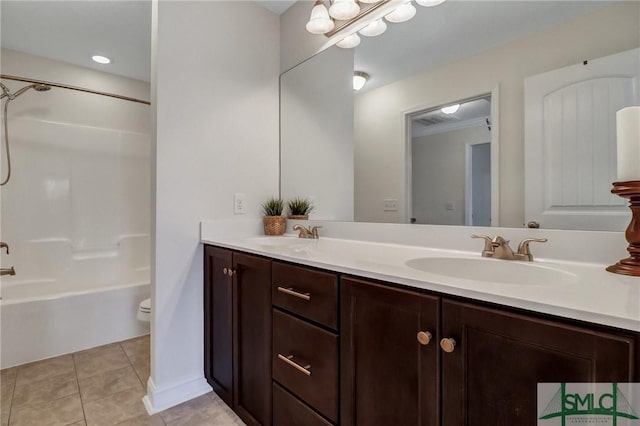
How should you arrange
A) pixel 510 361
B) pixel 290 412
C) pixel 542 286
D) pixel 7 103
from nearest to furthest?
pixel 510 361
pixel 542 286
pixel 290 412
pixel 7 103

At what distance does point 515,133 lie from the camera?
43.9 inches

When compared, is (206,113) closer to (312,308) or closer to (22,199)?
(312,308)

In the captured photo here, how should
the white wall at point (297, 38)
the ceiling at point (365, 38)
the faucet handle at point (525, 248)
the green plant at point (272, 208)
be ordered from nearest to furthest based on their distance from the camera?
the faucet handle at point (525, 248) < the ceiling at point (365, 38) < the white wall at point (297, 38) < the green plant at point (272, 208)

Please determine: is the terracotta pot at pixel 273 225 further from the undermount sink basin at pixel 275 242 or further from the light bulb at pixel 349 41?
the light bulb at pixel 349 41

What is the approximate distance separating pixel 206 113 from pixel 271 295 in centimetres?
115

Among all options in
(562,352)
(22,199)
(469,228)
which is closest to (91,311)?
(22,199)

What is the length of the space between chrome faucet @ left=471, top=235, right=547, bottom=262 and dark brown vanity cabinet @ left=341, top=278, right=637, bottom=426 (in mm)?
479

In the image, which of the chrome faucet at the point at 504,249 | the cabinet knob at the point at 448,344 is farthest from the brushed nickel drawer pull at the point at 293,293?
the chrome faucet at the point at 504,249

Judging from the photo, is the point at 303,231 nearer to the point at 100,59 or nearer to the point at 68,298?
the point at 68,298

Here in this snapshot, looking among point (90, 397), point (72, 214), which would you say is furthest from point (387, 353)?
point (72, 214)

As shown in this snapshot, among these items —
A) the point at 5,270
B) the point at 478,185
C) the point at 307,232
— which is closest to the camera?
the point at 478,185

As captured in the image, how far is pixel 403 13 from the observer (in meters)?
1.41

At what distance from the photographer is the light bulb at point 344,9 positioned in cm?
156

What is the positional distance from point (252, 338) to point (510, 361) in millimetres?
1008
